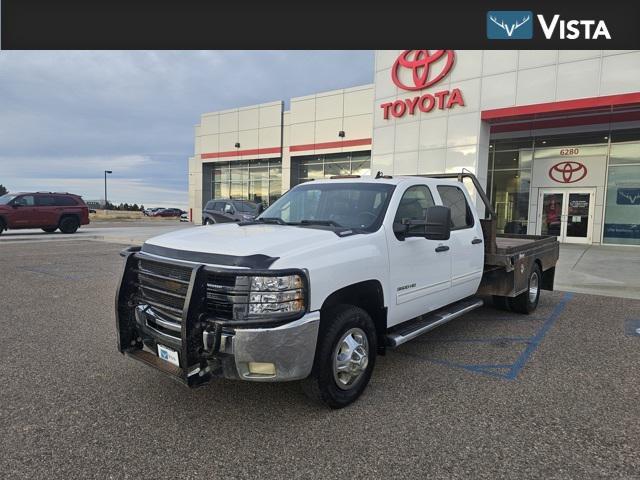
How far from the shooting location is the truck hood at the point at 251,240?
3219mm

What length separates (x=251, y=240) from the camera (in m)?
3.46

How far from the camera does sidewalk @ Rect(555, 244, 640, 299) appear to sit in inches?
339

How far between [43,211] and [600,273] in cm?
2212

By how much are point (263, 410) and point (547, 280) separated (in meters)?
6.33

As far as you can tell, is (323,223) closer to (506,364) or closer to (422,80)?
(506,364)

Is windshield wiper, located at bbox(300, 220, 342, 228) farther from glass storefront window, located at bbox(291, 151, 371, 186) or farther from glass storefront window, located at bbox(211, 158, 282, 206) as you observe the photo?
glass storefront window, located at bbox(211, 158, 282, 206)

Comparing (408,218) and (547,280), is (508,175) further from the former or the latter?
(408,218)

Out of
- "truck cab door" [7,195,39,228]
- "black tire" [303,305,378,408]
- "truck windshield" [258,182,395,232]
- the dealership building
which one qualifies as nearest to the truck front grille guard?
"black tire" [303,305,378,408]

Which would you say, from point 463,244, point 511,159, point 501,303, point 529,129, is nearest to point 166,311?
point 463,244

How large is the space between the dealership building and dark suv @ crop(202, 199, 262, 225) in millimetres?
6004

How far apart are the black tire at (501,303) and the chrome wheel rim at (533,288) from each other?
1.16 ft

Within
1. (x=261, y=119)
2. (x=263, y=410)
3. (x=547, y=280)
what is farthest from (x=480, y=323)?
(x=261, y=119)

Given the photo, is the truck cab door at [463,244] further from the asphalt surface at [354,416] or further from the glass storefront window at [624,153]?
the glass storefront window at [624,153]
